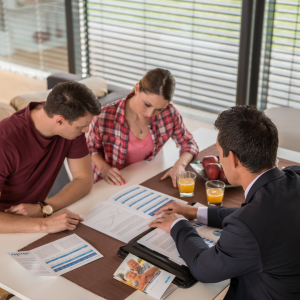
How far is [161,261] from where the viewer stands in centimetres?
139

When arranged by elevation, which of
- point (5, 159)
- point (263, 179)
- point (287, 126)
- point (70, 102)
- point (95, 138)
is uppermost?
point (70, 102)

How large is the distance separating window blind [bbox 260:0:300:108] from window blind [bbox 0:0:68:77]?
2.91 metres

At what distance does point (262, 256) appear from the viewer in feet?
3.85

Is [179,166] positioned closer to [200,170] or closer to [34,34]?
[200,170]

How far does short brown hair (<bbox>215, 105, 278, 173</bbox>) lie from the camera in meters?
1.25

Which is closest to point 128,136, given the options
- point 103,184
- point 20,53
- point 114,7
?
point 103,184

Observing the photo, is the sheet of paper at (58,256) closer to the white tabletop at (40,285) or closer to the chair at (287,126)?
the white tabletop at (40,285)

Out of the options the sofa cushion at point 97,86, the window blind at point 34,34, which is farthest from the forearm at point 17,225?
the window blind at point 34,34

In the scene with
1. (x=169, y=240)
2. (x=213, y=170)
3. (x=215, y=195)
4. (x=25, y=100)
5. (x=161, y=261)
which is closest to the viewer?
(x=161, y=261)

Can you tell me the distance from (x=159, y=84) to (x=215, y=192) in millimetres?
629

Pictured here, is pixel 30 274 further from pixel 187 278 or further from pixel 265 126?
pixel 265 126

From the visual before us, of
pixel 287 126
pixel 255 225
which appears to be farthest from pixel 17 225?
pixel 287 126

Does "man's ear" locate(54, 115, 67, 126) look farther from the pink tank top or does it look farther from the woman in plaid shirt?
the pink tank top

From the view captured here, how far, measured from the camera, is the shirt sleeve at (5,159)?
167cm
